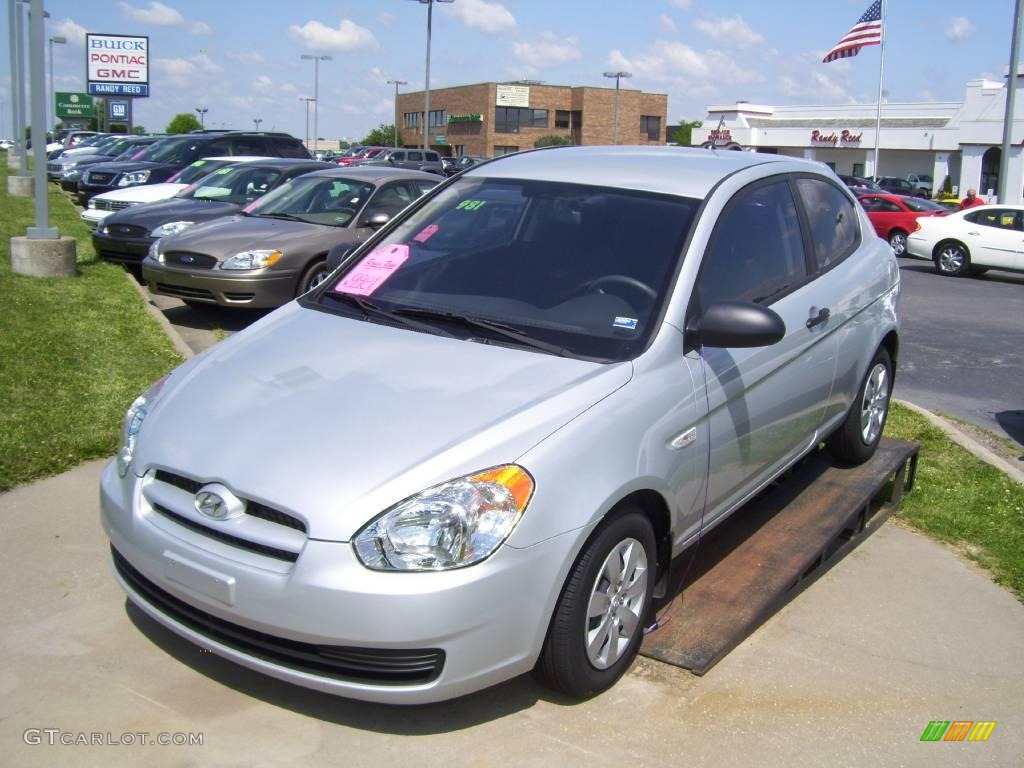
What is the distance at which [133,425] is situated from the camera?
3.82 meters

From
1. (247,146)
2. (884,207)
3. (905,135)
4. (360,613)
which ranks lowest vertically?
(360,613)

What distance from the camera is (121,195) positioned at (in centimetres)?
1521

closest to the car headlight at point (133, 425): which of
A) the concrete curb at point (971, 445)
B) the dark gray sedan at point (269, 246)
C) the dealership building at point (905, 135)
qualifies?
the concrete curb at point (971, 445)

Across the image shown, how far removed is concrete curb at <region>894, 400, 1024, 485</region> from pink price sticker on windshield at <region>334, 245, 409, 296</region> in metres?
3.96

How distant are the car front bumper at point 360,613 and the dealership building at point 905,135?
141ft

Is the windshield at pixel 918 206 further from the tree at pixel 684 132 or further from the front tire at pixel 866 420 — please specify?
the tree at pixel 684 132

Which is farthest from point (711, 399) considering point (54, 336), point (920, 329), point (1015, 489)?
point (920, 329)

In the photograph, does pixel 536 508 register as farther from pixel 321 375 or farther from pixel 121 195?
pixel 121 195

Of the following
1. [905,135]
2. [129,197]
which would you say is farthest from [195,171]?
[905,135]

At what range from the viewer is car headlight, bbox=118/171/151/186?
1819cm

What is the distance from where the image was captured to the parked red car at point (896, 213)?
23984 millimetres

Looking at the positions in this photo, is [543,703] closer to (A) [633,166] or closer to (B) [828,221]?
(A) [633,166]

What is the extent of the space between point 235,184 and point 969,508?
33.6ft

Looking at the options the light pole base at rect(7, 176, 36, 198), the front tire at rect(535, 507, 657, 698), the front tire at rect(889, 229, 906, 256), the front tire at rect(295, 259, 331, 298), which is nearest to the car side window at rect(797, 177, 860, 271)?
the front tire at rect(535, 507, 657, 698)
